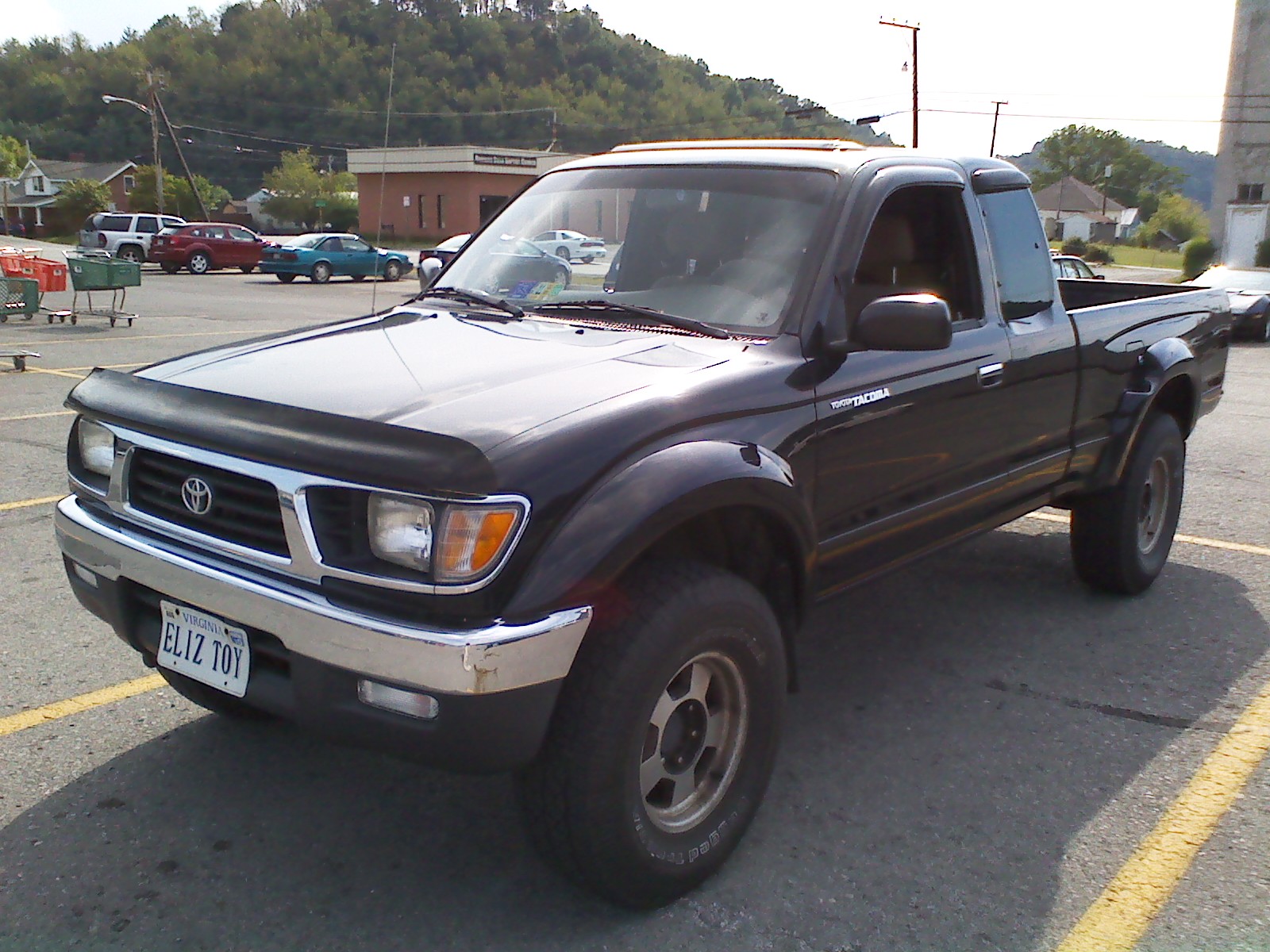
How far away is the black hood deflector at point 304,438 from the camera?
2344mm

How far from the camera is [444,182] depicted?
52.7m

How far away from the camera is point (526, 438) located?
2459 millimetres

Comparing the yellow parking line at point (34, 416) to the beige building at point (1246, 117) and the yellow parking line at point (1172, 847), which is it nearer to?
the yellow parking line at point (1172, 847)

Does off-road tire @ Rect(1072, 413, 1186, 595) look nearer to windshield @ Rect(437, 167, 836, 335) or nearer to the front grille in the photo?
windshield @ Rect(437, 167, 836, 335)

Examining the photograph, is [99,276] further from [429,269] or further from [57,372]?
[429,269]

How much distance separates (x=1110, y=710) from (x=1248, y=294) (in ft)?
60.3

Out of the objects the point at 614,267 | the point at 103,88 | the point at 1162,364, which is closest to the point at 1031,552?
the point at 1162,364

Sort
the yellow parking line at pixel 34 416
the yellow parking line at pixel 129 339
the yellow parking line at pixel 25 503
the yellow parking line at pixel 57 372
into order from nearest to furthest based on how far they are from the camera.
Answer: the yellow parking line at pixel 25 503, the yellow parking line at pixel 34 416, the yellow parking line at pixel 57 372, the yellow parking line at pixel 129 339

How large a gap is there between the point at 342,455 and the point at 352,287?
28982 millimetres

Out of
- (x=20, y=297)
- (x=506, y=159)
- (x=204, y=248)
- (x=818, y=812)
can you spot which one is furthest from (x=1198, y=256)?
(x=818, y=812)

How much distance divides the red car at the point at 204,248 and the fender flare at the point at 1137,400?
103 ft

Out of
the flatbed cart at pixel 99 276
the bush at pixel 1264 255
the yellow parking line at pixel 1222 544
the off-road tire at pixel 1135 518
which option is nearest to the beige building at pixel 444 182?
the bush at pixel 1264 255

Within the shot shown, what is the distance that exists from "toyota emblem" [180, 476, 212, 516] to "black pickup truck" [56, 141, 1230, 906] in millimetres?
38

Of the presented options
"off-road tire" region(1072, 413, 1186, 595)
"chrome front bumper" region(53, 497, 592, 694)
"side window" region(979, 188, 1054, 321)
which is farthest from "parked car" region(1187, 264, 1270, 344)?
"chrome front bumper" region(53, 497, 592, 694)
